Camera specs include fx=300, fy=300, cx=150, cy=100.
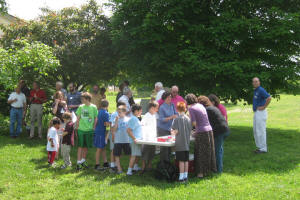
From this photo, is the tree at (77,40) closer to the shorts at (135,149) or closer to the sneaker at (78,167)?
the sneaker at (78,167)

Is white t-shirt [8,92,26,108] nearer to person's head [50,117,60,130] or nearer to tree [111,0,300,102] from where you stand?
person's head [50,117,60,130]

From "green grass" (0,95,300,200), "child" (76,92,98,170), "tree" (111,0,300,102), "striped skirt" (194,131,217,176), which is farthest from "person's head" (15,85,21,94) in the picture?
"striped skirt" (194,131,217,176)

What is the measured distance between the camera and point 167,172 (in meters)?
6.65

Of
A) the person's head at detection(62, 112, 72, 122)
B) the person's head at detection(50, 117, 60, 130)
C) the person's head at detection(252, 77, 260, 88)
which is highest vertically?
the person's head at detection(252, 77, 260, 88)

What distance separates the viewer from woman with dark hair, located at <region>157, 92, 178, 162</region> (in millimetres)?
7280

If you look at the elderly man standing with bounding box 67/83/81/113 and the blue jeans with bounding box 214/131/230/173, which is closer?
the blue jeans with bounding box 214/131/230/173

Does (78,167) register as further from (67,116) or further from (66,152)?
(67,116)

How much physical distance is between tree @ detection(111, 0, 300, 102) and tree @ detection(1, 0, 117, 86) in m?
1.32

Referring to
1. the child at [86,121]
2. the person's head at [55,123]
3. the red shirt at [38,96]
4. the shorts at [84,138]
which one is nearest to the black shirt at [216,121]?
the child at [86,121]

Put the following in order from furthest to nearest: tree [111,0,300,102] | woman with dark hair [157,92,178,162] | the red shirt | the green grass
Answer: the red shirt < tree [111,0,300,102] < woman with dark hair [157,92,178,162] < the green grass

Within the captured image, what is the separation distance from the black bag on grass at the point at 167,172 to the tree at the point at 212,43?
4633mm

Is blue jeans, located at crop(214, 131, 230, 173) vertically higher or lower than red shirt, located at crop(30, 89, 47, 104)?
lower

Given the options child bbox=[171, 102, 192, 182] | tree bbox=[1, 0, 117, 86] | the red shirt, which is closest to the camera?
child bbox=[171, 102, 192, 182]

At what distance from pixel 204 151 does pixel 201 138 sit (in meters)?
0.31
